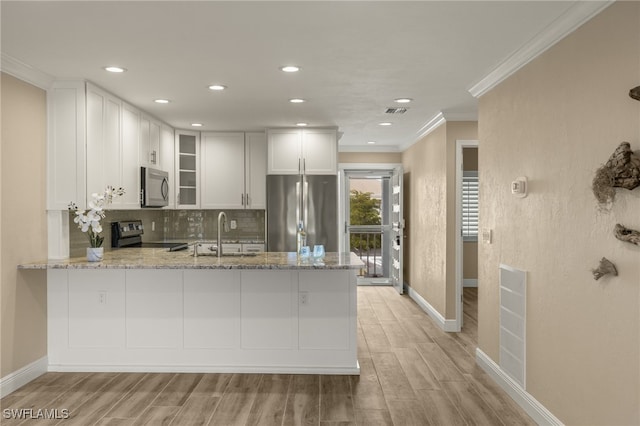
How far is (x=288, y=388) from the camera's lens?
351 cm

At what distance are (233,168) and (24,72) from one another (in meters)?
3.09

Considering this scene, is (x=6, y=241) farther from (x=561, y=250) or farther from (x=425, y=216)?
(x=425, y=216)

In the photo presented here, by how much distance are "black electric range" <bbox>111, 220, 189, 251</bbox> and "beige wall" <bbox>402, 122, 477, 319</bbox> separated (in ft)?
10.5

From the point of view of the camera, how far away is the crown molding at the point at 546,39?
Answer: 7.78 ft

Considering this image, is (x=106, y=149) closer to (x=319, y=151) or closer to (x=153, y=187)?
(x=153, y=187)

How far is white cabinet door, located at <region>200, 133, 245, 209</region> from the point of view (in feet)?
20.7

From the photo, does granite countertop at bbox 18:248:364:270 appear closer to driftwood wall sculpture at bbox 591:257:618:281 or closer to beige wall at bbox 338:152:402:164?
driftwood wall sculpture at bbox 591:257:618:281

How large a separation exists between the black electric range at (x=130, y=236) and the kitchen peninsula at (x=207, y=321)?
4.55ft

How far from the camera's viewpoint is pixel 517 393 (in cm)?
324

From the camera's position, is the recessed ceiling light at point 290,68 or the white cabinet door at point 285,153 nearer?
the recessed ceiling light at point 290,68

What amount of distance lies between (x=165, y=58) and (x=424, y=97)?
7.86 ft

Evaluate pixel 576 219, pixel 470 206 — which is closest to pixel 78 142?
pixel 576 219

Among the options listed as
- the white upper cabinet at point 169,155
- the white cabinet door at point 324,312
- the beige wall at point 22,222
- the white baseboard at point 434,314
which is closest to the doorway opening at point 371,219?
the white baseboard at point 434,314
